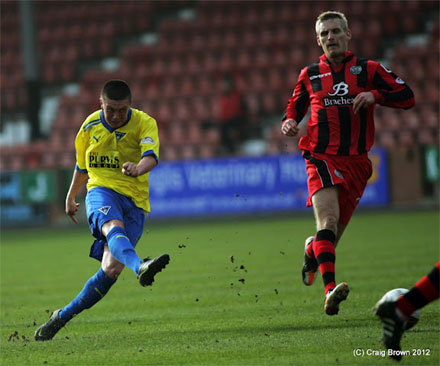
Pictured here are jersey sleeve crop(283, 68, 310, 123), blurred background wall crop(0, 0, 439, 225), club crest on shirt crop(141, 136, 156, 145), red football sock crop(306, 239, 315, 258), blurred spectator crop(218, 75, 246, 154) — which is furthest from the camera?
blurred spectator crop(218, 75, 246, 154)

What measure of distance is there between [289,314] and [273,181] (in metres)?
11.6

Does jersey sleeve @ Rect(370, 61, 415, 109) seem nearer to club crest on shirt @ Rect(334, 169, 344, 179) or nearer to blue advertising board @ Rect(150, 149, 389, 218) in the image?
club crest on shirt @ Rect(334, 169, 344, 179)

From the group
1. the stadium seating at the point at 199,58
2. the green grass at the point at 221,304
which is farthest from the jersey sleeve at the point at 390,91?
the stadium seating at the point at 199,58

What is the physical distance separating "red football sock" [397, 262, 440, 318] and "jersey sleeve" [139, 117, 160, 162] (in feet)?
7.06

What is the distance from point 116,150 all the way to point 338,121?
172cm

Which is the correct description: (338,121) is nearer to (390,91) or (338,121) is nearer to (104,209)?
(390,91)

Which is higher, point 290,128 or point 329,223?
point 290,128

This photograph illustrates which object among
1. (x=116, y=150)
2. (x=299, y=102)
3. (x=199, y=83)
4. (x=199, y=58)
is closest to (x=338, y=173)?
(x=299, y=102)

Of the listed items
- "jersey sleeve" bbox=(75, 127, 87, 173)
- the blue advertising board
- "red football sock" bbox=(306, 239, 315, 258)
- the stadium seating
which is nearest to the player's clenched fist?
"red football sock" bbox=(306, 239, 315, 258)

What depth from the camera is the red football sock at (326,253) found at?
5465 mm

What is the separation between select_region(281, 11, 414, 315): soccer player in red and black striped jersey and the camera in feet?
18.7

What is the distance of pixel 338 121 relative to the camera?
5.84 metres

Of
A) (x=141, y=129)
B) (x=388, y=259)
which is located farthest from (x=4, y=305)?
(x=388, y=259)

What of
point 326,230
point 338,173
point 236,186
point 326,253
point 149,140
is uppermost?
point 149,140
